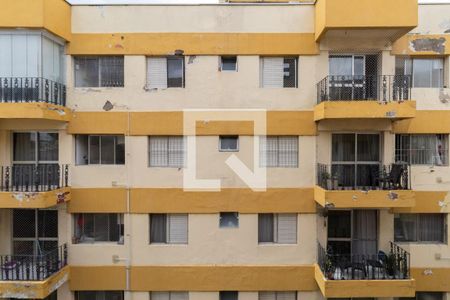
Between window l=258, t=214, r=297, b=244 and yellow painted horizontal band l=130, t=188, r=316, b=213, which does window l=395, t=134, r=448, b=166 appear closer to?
yellow painted horizontal band l=130, t=188, r=316, b=213

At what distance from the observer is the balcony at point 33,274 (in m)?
8.70

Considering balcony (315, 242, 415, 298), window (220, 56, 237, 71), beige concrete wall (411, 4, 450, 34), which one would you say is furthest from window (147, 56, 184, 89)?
beige concrete wall (411, 4, 450, 34)

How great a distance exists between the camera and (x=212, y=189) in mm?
10133

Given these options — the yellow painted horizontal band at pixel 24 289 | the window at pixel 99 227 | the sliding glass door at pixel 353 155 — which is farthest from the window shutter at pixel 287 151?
the yellow painted horizontal band at pixel 24 289

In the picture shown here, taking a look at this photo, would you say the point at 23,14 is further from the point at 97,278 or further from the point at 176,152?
the point at 97,278

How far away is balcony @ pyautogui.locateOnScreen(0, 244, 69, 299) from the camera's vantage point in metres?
8.70

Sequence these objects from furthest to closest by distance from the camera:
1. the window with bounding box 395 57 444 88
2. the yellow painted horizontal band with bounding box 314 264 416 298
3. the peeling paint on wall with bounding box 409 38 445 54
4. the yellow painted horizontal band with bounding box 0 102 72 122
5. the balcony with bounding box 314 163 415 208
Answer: the window with bounding box 395 57 444 88 → the peeling paint on wall with bounding box 409 38 445 54 → the balcony with bounding box 314 163 415 208 → the yellow painted horizontal band with bounding box 0 102 72 122 → the yellow painted horizontal band with bounding box 314 264 416 298

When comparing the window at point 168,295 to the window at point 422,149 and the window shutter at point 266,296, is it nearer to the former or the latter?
the window shutter at point 266,296

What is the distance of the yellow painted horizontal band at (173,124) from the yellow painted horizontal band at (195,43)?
76.1 inches

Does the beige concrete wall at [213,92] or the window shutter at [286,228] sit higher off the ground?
the beige concrete wall at [213,92]

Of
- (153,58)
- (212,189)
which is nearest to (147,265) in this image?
(212,189)

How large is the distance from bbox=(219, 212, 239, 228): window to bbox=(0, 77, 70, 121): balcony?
568 cm

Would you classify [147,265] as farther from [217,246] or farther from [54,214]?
[54,214]

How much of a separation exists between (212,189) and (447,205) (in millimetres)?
7378
